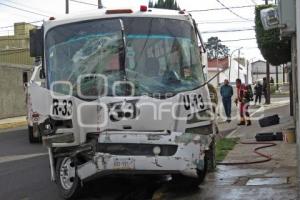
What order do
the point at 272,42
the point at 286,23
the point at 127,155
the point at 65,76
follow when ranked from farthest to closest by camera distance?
1. the point at 272,42
2. the point at 286,23
3. the point at 65,76
4. the point at 127,155

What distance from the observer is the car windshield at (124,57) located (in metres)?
8.38

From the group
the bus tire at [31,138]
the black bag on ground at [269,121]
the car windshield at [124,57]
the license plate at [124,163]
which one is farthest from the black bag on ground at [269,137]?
the license plate at [124,163]

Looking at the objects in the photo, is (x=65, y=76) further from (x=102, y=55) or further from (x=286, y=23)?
(x=286, y=23)

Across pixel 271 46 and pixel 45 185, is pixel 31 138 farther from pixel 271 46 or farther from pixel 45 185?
pixel 271 46

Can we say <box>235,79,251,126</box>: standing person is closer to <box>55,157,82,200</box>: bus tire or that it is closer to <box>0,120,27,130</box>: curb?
<box>0,120,27,130</box>: curb

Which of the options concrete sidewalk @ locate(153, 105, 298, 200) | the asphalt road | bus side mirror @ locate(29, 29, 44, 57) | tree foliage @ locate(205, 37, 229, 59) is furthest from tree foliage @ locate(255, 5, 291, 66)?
tree foliage @ locate(205, 37, 229, 59)

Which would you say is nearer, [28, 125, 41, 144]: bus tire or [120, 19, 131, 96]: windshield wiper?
[120, 19, 131, 96]: windshield wiper

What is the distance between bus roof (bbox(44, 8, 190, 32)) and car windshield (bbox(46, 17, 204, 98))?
0.21 ft

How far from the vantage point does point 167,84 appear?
839 centimetres

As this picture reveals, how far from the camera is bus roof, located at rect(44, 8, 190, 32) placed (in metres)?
8.71

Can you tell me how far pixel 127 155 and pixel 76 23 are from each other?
2201mm

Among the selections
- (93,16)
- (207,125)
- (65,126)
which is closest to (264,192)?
(207,125)

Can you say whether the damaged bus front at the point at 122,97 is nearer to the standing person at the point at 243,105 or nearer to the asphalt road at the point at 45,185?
the asphalt road at the point at 45,185

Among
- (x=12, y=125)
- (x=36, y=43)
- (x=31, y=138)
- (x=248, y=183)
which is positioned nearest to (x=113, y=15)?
(x=36, y=43)
